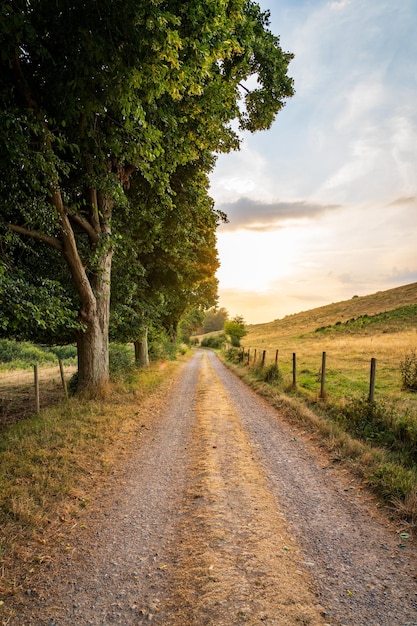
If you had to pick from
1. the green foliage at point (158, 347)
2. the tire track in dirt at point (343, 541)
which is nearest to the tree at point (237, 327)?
the green foliage at point (158, 347)

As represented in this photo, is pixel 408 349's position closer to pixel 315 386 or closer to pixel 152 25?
pixel 315 386

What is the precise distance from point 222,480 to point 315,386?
9591mm

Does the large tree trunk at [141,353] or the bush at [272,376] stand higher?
A: the large tree trunk at [141,353]

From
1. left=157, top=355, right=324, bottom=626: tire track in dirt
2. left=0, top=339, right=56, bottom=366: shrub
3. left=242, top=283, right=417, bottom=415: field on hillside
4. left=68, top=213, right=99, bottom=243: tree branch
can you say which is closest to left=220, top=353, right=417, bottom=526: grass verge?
left=242, top=283, right=417, bottom=415: field on hillside

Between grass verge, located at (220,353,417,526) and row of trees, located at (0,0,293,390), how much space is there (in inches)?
271

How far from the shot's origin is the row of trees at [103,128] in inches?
235

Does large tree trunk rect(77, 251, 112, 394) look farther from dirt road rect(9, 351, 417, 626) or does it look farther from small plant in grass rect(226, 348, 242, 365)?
small plant in grass rect(226, 348, 242, 365)

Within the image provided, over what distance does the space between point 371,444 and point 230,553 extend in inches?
190

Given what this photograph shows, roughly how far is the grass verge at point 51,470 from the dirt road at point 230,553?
34 centimetres

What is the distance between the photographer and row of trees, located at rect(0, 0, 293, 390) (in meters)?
5.96

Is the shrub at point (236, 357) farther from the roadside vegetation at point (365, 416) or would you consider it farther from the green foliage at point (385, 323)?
the green foliage at point (385, 323)

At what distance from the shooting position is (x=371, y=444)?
7.26m

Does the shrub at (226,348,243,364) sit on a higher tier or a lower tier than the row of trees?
lower

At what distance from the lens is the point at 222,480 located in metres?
5.78
